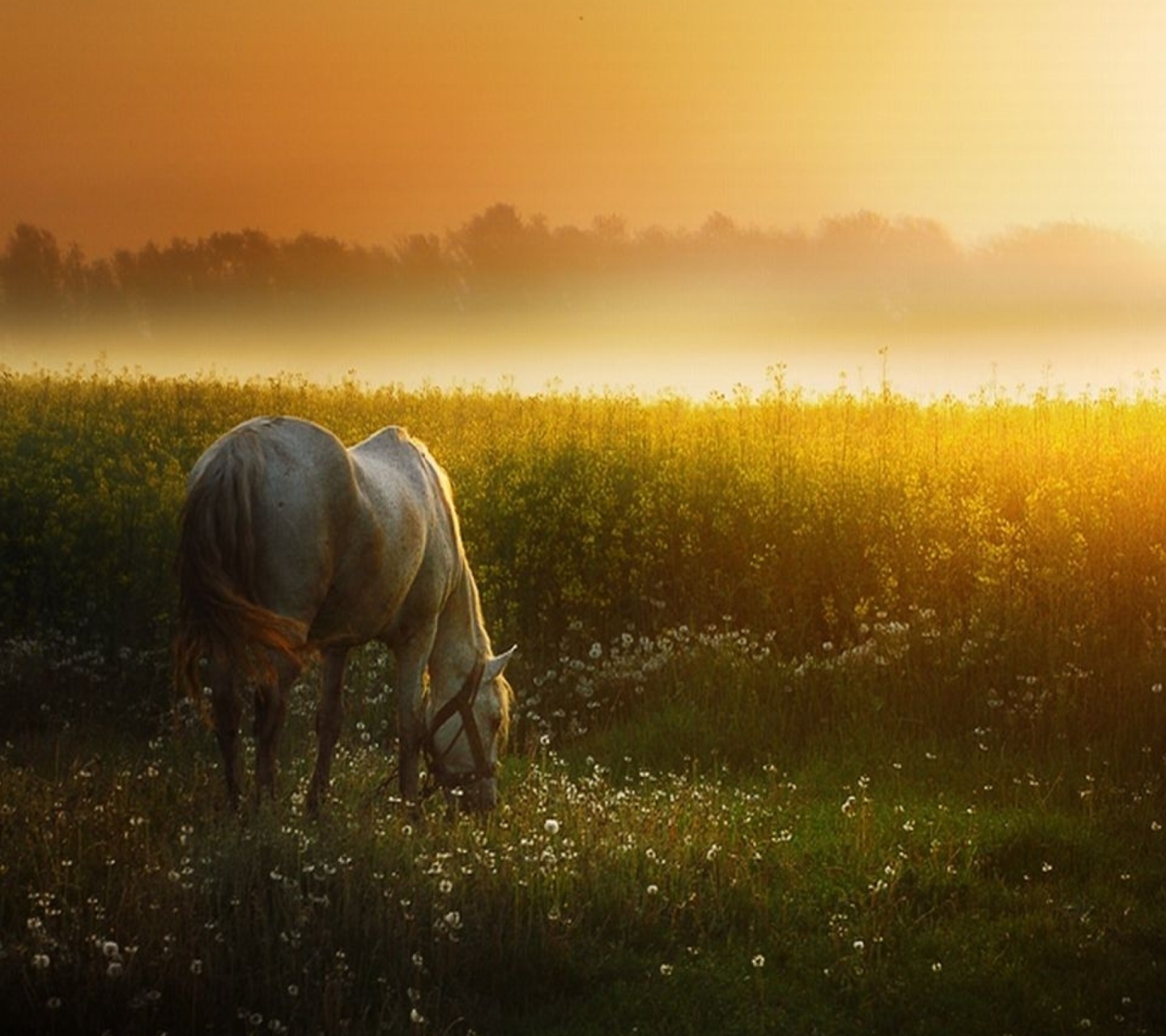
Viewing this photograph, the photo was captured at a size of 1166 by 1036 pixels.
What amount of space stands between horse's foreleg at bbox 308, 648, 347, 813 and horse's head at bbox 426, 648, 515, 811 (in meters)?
0.63

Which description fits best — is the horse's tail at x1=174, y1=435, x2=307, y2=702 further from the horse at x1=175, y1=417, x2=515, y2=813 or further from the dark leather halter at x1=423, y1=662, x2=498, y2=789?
the dark leather halter at x1=423, y1=662, x2=498, y2=789

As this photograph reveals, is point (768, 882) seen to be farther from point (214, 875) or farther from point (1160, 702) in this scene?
point (1160, 702)

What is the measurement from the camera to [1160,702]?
11734 mm

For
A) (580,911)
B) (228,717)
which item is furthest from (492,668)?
(580,911)

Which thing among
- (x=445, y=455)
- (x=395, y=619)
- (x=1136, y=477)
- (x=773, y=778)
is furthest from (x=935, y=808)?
(x=445, y=455)

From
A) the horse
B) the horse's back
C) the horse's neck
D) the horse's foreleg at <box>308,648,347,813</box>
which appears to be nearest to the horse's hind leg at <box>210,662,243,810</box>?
the horse

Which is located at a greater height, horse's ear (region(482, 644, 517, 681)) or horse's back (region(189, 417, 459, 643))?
horse's back (region(189, 417, 459, 643))

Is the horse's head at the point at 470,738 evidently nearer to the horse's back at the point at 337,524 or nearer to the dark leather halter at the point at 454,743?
the dark leather halter at the point at 454,743

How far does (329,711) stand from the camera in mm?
9680

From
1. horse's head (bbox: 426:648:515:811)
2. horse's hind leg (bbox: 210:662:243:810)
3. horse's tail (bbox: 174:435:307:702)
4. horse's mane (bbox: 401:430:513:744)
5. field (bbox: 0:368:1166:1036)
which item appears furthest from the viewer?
horse's mane (bbox: 401:430:513:744)

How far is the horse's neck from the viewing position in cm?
1009

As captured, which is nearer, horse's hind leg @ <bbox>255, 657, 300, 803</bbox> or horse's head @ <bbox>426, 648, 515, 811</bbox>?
horse's hind leg @ <bbox>255, 657, 300, 803</bbox>

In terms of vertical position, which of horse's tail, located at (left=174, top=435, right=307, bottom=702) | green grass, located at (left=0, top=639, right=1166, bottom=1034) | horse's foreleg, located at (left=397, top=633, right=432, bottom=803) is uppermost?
horse's tail, located at (left=174, top=435, right=307, bottom=702)

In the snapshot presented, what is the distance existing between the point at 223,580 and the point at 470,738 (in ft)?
7.78
